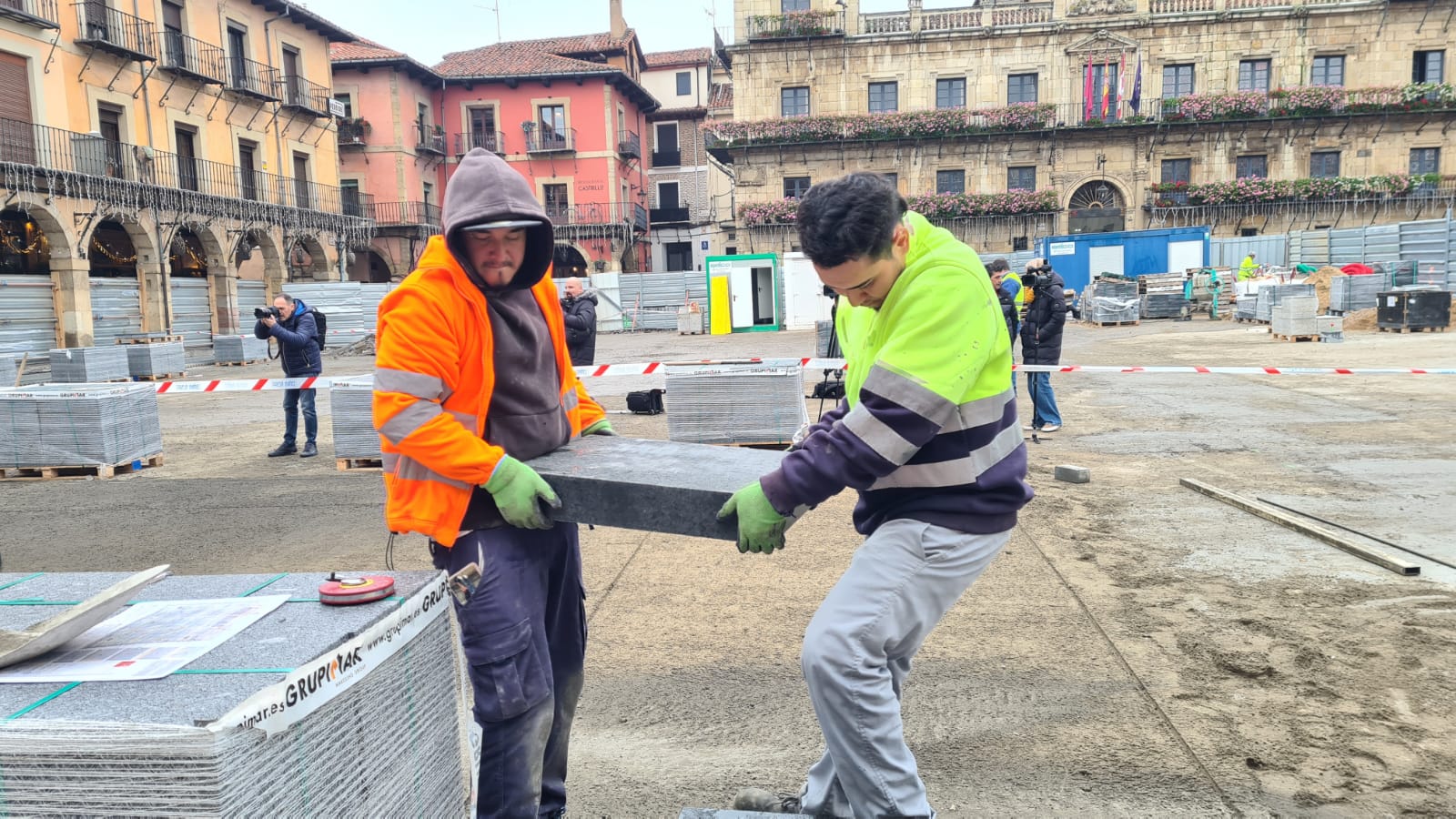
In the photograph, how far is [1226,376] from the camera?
47.6ft

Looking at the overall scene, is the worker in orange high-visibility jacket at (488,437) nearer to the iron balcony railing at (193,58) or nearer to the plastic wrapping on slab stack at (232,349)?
the plastic wrapping on slab stack at (232,349)

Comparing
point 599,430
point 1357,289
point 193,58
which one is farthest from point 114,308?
point 1357,289

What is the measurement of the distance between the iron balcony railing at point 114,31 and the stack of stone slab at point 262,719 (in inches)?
1147

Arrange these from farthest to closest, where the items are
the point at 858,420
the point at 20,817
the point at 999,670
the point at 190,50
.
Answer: the point at 190,50
the point at 999,670
the point at 858,420
the point at 20,817

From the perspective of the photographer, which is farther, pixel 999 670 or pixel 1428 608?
pixel 1428 608

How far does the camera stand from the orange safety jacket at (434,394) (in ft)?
7.66

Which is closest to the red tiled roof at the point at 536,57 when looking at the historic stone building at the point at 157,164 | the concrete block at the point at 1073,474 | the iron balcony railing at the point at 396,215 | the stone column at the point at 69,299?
the iron balcony railing at the point at 396,215

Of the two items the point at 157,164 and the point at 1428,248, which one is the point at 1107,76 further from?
the point at 157,164

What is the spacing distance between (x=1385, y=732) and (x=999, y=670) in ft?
4.32

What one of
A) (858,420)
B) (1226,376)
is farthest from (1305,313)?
(858,420)

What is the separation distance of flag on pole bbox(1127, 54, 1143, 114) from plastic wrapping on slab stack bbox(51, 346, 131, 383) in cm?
3456

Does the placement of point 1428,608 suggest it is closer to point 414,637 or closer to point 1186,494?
point 1186,494

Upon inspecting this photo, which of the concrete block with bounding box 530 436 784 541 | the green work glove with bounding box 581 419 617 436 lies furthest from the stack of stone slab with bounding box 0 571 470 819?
the green work glove with bounding box 581 419 617 436

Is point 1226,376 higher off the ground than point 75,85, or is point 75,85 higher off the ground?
point 75,85
